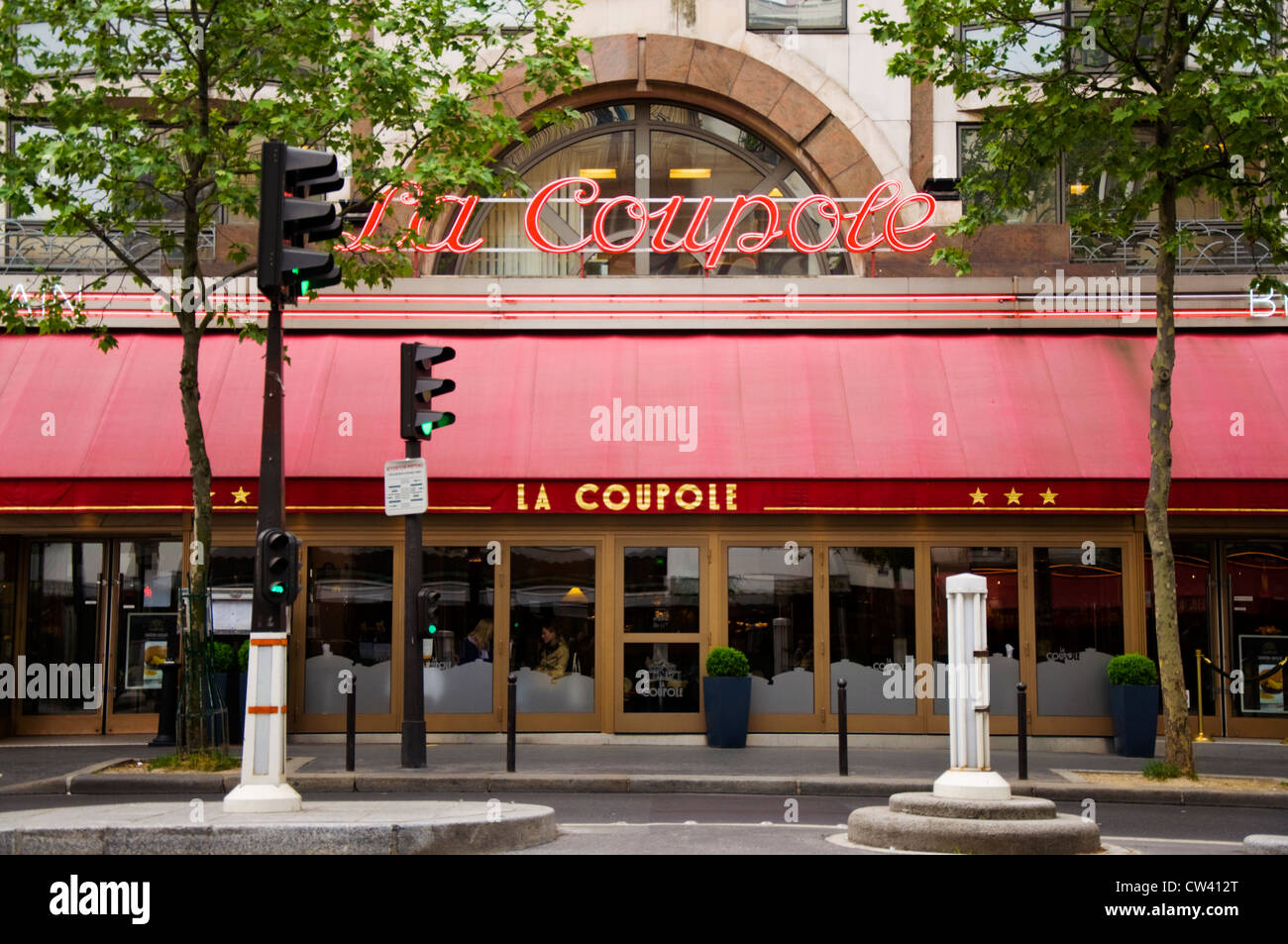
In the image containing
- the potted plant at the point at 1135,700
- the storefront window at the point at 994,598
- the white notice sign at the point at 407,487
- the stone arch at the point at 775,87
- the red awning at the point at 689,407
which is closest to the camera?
the white notice sign at the point at 407,487

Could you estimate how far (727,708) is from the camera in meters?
17.1

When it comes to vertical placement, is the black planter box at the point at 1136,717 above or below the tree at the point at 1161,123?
below

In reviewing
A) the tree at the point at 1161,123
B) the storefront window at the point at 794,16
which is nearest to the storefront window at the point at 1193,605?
the tree at the point at 1161,123

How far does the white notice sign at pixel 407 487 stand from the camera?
14.9 m

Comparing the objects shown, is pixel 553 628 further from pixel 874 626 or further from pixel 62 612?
pixel 62 612

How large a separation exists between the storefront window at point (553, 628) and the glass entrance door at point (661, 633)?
0.45 metres

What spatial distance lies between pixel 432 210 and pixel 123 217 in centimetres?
335

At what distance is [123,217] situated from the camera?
600 inches

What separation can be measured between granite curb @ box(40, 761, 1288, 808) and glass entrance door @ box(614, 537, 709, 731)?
3444mm

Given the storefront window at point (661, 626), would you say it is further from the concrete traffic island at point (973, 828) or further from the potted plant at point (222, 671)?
the concrete traffic island at point (973, 828)

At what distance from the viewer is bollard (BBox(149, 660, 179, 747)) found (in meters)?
16.9

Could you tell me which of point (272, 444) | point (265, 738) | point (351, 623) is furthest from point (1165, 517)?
point (351, 623)

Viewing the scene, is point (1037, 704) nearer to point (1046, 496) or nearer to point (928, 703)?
point (928, 703)
